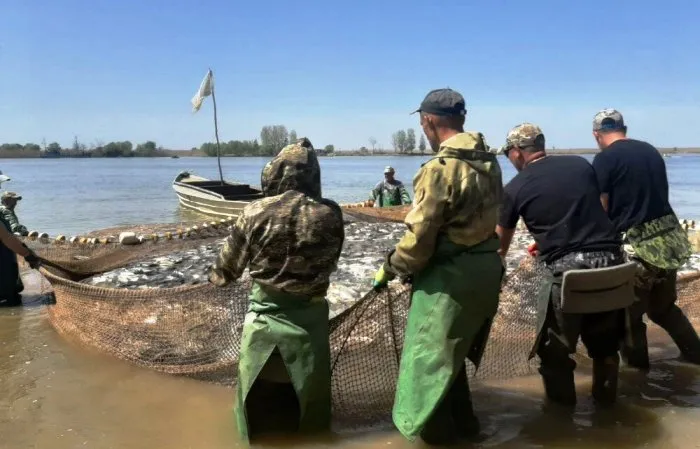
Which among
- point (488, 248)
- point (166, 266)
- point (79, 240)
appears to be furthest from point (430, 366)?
point (79, 240)

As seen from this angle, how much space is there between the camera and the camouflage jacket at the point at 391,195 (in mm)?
14016

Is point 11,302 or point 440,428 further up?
point 440,428

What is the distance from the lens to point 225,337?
17.0 feet

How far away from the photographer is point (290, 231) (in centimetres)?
348

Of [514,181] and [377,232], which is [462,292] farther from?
[377,232]

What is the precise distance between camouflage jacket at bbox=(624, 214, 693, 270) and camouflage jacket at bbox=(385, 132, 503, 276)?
1.88 metres

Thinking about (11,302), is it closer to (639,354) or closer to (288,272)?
(288,272)

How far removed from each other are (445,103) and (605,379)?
2426 mm

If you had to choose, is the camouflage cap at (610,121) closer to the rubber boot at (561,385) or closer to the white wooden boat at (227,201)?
the rubber boot at (561,385)

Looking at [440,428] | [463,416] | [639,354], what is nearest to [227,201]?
[639,354]

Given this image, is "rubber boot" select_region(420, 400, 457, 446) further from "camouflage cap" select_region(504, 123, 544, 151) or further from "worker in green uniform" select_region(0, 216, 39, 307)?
"worker in green uniform" select_region(0, 216, 39, 307)

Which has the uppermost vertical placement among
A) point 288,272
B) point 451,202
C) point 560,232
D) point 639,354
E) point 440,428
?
point 451,202

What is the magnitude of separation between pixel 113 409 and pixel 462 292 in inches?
118

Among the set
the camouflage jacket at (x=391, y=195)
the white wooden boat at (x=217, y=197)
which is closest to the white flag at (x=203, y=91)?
the white wooden boat at (x=217, y=197)
